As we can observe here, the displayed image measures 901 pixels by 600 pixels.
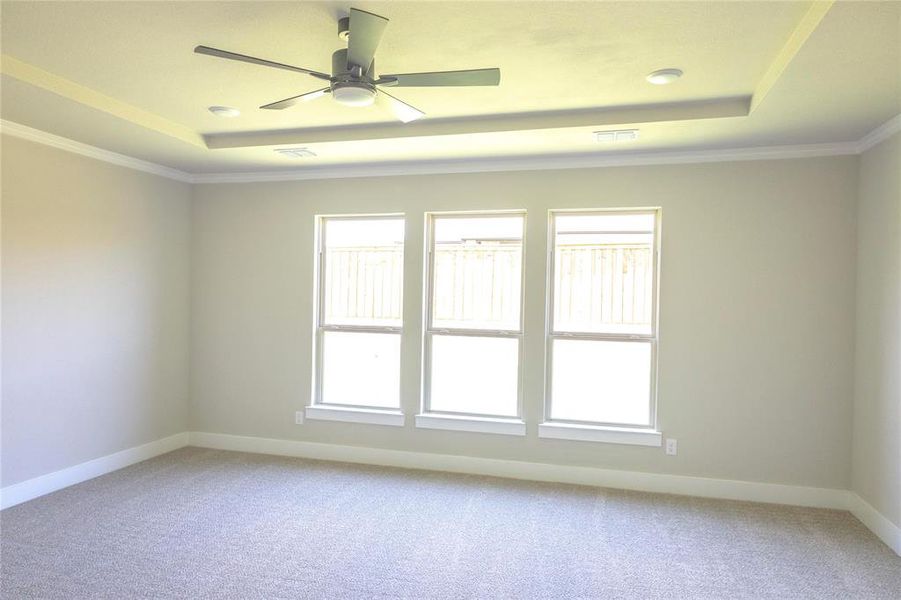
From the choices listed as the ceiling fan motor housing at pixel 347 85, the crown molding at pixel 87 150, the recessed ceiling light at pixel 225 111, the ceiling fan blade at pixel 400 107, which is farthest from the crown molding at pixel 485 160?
the ceiling fan motor housing at pixel 347 85

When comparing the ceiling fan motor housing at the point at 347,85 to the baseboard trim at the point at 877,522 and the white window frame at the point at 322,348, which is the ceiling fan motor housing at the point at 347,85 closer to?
the white window frame at the point at 322,348

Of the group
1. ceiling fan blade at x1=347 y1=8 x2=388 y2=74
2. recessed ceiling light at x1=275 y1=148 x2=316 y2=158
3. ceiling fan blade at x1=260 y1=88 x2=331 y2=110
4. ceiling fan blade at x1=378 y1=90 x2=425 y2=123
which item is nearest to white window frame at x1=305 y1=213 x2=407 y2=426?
recessed ceiling light at x1=275 y1=148 x2=316 y2=158

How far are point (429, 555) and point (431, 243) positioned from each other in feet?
8.20

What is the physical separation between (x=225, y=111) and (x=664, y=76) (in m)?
2.62

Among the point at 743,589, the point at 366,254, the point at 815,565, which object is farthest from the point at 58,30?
the point at 815,565

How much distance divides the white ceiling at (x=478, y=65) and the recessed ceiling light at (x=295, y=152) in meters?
0.12

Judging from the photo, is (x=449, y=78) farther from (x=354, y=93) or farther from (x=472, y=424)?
(x=472, y=424)

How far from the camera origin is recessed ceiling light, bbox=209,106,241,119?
3.54 meters

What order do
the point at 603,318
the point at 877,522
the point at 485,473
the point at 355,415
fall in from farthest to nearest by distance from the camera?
1. the point at 355,415
2. the point at 485,473
3. the point at 603,318
4. the point at 877,522

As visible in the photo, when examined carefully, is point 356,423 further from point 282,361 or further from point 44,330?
point 44,330

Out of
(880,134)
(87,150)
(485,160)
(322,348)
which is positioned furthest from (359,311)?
(880,134)

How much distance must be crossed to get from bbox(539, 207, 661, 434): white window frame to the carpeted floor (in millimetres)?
419

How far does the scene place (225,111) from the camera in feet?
11.8

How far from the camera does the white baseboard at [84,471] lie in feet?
12.3
